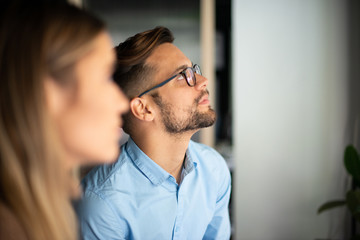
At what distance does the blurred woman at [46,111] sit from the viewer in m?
0.49

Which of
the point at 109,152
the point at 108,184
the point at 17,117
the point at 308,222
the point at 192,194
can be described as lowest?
the point at 308,222

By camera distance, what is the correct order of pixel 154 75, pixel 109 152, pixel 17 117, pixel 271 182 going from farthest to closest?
pixel 271 182 → pixel 154 75 → pixel 109 152 → pixel 17 117

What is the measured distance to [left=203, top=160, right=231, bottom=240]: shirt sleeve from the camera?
127 centimetres

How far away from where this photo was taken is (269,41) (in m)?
2.13

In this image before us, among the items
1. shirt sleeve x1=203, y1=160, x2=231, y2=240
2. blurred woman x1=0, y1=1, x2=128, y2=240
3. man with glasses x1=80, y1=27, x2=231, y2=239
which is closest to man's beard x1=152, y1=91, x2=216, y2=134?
man with glasses x1=80, y1=27, x2=231, y2=239

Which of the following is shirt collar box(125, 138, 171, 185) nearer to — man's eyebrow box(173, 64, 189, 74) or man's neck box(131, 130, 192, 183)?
man's neck box(131, 130, 192, 183)

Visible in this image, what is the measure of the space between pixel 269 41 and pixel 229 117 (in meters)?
1.13

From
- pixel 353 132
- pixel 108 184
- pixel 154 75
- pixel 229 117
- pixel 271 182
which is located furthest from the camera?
pixel 229 117

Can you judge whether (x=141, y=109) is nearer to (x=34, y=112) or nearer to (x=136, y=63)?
(x=136, y=63)

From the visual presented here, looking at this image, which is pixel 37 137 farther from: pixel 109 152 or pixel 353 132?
pixel 353 132

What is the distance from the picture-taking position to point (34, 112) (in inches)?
19.2

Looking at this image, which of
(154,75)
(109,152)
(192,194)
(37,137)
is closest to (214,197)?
(192,194)

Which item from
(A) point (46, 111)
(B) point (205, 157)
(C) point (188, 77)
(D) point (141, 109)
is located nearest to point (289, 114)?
(B) point (205, 157)

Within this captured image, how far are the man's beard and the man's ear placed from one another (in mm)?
52
